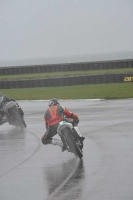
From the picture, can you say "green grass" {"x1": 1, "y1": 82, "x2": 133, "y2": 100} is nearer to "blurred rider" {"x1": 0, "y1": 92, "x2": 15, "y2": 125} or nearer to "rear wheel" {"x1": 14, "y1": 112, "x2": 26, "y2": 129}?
"blurred rider" {"x1": 0, "y1": 92, "x2": 15, "y2": 125}

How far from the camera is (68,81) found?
4088 centimetres

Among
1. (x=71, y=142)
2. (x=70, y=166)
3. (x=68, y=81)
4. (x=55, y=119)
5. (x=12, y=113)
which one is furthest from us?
(x=68, y=81)

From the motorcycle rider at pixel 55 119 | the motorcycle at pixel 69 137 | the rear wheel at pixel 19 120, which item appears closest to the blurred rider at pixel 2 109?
the rear wheel at pixel 19 120

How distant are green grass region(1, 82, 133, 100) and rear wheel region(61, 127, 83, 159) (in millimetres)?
18072

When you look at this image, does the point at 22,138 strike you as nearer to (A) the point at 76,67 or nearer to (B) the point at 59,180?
(B) the point at 59,180

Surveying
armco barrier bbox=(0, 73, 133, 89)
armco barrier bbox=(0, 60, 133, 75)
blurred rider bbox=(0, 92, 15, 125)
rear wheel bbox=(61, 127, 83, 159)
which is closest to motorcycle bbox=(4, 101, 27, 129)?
blurred rider bbox=(0, 92, 15, 125)

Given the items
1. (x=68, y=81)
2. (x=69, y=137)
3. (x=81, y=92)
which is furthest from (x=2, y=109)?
(x=68, y=81)

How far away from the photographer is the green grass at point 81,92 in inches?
1261

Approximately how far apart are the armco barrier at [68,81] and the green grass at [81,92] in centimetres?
31

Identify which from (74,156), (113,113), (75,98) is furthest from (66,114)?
(75,98)

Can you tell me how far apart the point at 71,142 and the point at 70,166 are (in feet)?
3.14

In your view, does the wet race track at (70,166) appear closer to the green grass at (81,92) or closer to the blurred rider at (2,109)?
the blurred rider at (2,109)

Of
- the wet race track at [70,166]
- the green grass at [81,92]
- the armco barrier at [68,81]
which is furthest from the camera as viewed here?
the armco barrier at [68,81]

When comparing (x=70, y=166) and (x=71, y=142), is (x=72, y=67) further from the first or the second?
(x=70, y=166)
